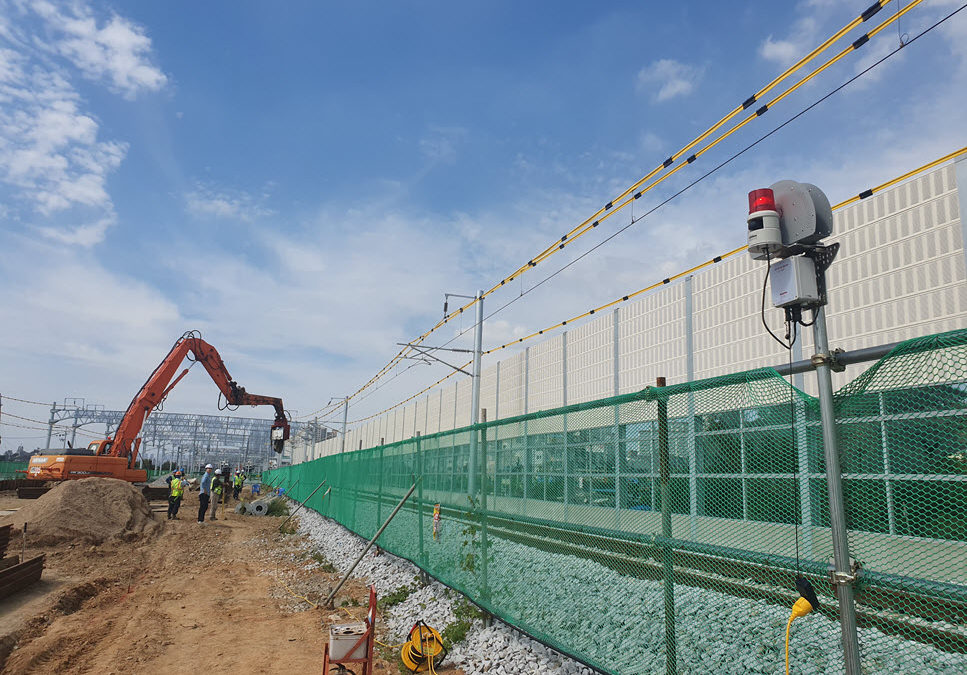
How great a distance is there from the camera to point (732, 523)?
3.77 metres

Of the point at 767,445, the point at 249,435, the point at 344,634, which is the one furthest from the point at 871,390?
the point at 249,435

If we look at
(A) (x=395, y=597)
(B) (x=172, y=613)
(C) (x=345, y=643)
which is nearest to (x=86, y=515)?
(B) (x=172, y=613)

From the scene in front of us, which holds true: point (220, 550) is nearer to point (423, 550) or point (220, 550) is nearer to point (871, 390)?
point (423, 550)

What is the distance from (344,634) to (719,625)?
10.1 feet

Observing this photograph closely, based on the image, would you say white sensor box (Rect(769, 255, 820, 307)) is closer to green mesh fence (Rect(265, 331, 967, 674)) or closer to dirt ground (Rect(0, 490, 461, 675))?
green mesh fence (Rect(265, 331, 967, 674))

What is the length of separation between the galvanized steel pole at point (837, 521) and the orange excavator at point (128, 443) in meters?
26.1

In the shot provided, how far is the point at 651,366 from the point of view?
15656mm

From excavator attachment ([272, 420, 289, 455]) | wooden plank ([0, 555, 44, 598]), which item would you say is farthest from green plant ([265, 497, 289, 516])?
wooden plank ([0, 555, 44, 598])

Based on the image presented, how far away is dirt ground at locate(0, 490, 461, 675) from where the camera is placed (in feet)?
24.4

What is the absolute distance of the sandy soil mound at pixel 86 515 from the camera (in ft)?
54.7

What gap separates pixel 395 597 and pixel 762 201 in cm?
804

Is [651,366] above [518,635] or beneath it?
above

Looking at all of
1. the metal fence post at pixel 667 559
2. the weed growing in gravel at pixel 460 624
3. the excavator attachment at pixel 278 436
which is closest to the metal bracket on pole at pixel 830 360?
the metal fence post at pixel 667 559

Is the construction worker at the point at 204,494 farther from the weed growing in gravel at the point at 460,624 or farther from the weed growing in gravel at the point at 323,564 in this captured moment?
the weed growing in gravel at the point at 460,624
